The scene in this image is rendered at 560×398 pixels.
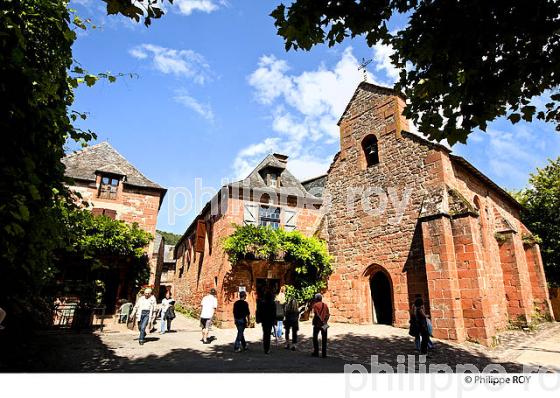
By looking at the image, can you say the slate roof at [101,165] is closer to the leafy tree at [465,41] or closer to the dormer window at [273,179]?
the dormer window at [273,179]

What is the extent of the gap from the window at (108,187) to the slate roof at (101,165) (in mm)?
396

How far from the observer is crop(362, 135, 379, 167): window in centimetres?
1410

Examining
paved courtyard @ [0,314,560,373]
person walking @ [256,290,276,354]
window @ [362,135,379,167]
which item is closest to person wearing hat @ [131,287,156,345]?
paved courtyard @ [0,314,560,373]

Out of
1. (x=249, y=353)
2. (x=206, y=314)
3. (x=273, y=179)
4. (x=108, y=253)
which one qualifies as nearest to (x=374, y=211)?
(x=273, y=179)

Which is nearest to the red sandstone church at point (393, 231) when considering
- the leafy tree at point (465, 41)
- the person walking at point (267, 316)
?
the person walking at point (267, 316)

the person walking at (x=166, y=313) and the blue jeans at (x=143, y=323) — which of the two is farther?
the person walking at (x=166, y=313)

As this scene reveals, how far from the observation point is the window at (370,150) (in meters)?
14.1

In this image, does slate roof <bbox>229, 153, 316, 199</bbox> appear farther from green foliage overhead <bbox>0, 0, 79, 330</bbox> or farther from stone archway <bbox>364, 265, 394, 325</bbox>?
green foliage overhead <bbox>0, 0, 79, 330</bbox>

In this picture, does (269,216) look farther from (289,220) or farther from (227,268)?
(227,268)

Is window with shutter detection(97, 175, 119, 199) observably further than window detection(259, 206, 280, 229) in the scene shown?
Yes

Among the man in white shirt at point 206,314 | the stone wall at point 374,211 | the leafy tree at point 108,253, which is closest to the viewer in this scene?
the man in white shirt at point 206,314

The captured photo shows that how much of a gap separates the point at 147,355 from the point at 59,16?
6.59 meters

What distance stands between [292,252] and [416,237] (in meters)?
4.85

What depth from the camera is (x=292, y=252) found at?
13.7m
